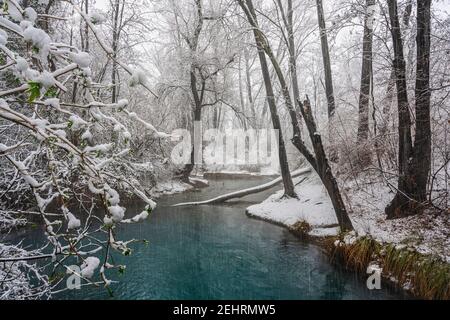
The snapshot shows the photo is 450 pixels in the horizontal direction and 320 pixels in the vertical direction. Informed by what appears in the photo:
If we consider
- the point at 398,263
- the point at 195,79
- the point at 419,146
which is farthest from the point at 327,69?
the point at 398,263

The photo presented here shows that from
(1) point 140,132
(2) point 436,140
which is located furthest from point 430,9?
(1) point 140,132

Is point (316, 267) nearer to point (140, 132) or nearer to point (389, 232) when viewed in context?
point (389, 232)

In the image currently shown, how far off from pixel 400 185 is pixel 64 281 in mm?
8556

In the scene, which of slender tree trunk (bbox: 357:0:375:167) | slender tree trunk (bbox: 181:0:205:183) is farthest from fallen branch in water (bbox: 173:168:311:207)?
slender tree trunk (bbox: 181:0:205:183)

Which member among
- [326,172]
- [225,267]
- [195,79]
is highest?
[195,79]

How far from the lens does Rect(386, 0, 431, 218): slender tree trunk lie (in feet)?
22.7

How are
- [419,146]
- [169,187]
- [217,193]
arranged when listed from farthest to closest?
1. [169,187]
2. [217,193]
3. [419,146]

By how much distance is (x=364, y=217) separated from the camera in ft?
27.8

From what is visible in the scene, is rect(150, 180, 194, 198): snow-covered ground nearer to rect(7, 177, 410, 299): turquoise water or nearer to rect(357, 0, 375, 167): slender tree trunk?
rect(7, 177, 410, 299): turquoise water

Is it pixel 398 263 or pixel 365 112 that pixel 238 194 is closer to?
pixel 365 112

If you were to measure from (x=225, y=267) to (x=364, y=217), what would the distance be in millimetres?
4268

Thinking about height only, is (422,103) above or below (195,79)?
below

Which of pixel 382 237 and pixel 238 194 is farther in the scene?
pixel 238 194

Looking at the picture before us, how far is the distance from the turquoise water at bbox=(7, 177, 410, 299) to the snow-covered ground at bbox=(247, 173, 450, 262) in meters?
0.87
